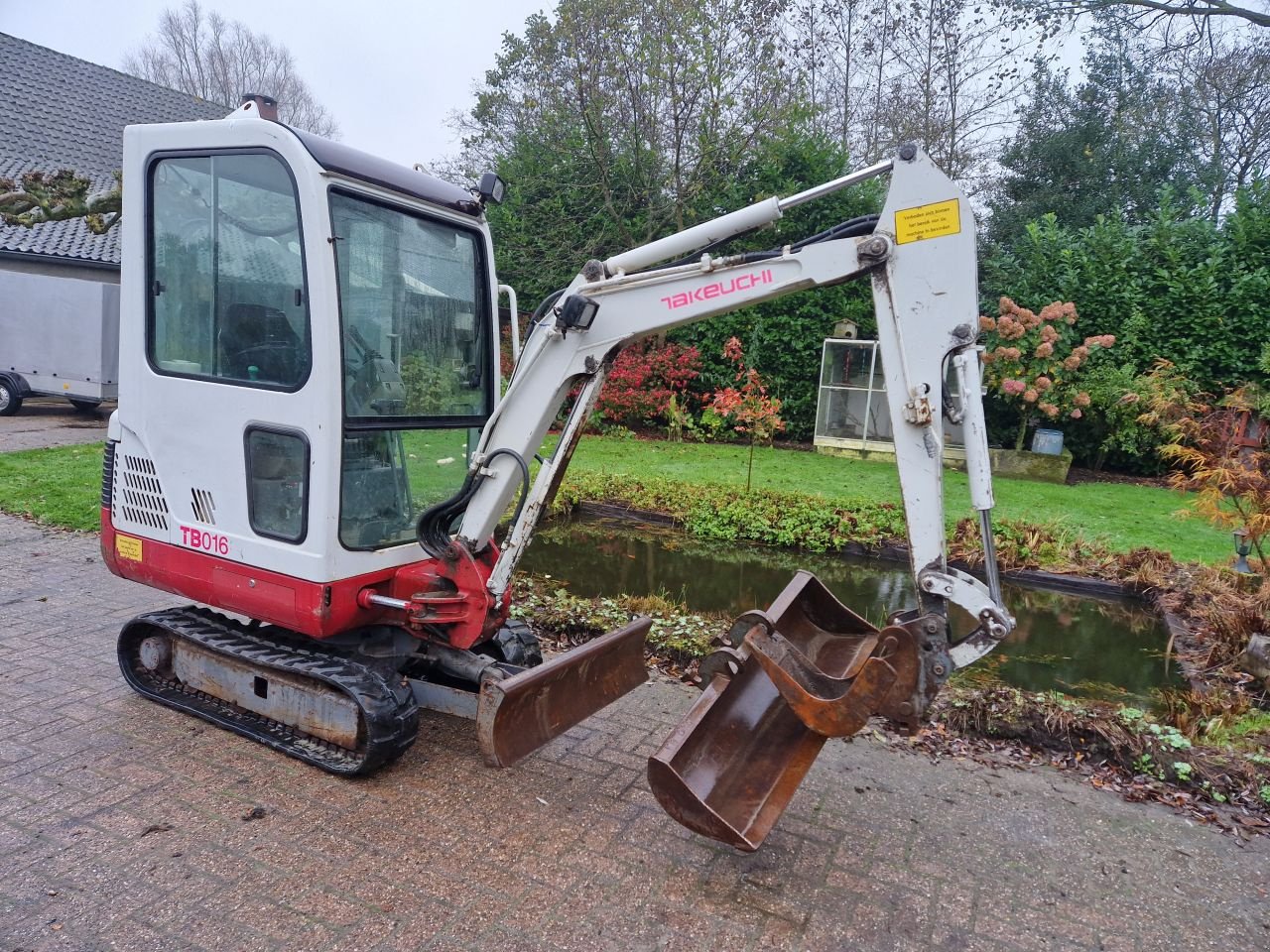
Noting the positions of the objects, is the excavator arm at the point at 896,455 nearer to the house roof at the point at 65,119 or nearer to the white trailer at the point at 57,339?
the white trailer at the point at 57,339

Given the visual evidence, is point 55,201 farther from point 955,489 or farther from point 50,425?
point 955,489

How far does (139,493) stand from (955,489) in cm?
864

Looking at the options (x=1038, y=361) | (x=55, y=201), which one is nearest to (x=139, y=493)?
(x=55, y=201)

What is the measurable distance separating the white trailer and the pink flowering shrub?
45.5 feet

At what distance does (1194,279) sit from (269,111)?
14.1 m

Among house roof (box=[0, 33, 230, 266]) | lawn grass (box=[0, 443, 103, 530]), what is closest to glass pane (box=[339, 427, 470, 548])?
lawn grass (box=[0, 443, 103, 530])

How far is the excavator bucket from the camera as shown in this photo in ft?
8.97

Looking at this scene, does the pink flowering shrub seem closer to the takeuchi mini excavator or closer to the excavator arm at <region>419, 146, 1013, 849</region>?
the takeuchi mini excavator

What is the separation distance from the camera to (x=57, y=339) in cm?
1395

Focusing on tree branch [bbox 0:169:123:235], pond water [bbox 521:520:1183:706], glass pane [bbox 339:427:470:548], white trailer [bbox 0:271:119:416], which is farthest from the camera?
white trailer [bbox 0:271:119:416]

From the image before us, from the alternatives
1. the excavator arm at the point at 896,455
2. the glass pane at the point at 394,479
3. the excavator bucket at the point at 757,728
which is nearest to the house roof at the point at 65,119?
the glass pane at the point at 394,479

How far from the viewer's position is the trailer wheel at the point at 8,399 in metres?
14.2

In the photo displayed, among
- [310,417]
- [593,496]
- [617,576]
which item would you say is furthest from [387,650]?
[593,496]

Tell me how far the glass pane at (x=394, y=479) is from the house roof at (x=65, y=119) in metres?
16.2
